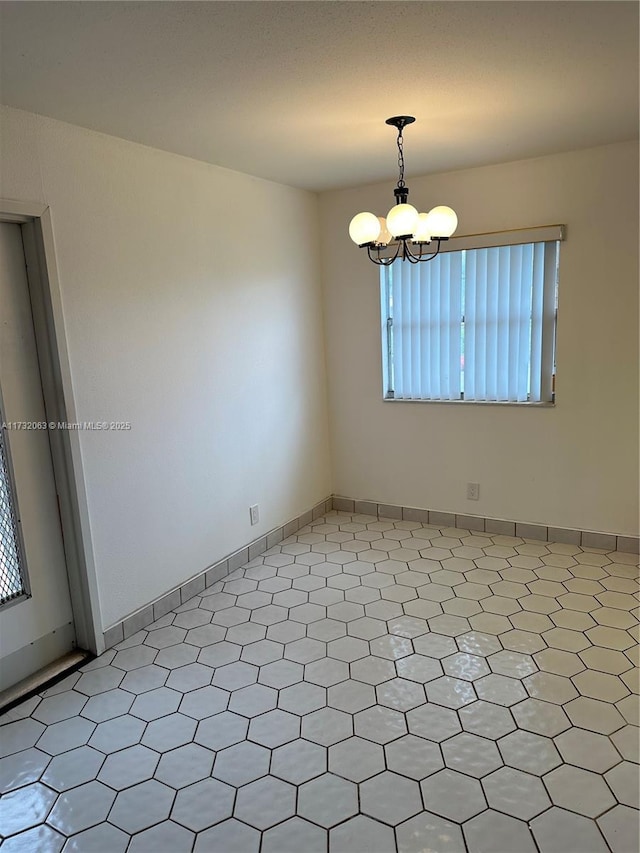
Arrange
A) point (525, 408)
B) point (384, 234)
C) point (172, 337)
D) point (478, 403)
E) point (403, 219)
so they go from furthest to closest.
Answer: point (478, 403) < point (525, 408) < point (172, 337) < point (384, 234) < point (403, 219)

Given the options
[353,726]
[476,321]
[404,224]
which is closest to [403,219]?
[404,224]

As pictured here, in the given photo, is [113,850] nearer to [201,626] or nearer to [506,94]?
[201,626]

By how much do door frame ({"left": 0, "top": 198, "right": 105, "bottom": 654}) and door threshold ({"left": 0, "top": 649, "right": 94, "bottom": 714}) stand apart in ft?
0.23

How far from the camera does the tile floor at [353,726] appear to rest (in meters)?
1.73

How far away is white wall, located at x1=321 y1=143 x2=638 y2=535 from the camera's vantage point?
3.25m

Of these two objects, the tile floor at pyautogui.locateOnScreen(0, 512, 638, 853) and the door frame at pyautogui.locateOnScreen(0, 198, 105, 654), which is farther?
the door frame at pyautogui.locateOnScreen(0, 198, 105, 654)

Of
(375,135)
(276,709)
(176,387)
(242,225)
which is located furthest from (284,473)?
(375,135)

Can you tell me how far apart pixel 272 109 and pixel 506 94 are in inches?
35.5

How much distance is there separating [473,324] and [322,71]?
2.08 m

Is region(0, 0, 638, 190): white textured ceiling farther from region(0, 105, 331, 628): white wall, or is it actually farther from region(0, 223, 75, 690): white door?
region(0, 223, 75, 690): white door

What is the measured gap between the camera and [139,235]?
2758 mm

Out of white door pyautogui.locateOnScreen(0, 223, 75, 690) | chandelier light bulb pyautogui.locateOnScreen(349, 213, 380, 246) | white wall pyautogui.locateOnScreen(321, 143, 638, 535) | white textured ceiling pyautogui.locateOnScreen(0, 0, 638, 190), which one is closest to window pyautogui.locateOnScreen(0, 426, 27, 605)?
white door pyautogui.locateOnScreen(0, 223, 75, 690)

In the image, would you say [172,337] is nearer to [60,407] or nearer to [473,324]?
[60,407]

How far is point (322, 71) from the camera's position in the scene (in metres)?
1.93
